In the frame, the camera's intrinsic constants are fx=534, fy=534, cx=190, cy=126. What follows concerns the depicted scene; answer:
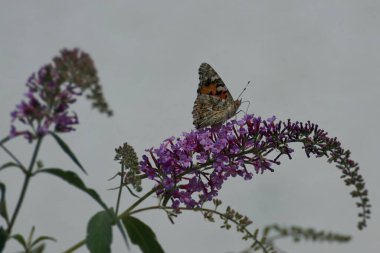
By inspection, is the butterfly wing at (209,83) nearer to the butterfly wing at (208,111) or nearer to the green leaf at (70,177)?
the butterfly wing at (208,111)

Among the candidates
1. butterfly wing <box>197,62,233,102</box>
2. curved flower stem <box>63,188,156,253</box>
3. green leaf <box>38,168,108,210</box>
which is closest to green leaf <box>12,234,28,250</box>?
curved flower stem <box>63,188,156,253</box>

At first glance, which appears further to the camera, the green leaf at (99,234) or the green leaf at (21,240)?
the green leaf at (21,240)

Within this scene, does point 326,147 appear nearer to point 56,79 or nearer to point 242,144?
point 242,144

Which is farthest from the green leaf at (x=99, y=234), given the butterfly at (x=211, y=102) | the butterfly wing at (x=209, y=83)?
the butterfly wing at (x=209, y=83)

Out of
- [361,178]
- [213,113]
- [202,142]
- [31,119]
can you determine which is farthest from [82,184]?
[213,113]

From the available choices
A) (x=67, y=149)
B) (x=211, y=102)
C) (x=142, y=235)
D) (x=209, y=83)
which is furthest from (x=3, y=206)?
(x=209, y=83)

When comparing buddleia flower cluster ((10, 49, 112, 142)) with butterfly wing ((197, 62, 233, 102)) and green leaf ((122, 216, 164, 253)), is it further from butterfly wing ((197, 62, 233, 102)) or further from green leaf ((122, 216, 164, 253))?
butterfly wing ((197, 62, 233, 102))
